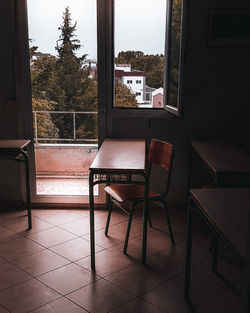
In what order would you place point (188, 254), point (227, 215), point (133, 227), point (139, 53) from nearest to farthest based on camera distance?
point (227, 215) → point (188, 254) → point (133, 227) → point (139, 53)

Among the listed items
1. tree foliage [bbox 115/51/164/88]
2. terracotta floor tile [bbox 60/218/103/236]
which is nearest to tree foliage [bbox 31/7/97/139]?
tree foliage [bbox 115/51/164/88]

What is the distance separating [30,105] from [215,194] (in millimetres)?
2402

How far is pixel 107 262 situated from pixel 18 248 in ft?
2.52

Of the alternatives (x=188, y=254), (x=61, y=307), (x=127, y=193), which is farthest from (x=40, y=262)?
(x=188, y=254)

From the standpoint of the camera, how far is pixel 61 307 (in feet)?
7.91

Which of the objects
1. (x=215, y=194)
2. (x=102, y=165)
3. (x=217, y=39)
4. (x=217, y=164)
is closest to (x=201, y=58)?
(x=217, y=39)

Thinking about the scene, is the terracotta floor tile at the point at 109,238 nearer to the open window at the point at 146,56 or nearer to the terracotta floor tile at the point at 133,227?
the terracotta floor tile at the point at 133,227

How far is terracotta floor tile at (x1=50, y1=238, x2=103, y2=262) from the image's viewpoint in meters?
3.08

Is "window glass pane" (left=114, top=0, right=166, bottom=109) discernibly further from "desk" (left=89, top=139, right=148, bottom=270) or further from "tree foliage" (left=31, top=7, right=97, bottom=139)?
"desk" (left=89, top=139, right=148, bottom=270)

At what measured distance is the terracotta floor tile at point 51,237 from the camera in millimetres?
3311

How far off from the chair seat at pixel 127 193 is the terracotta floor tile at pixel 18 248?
742mm

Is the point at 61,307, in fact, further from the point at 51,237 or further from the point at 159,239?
the point at 159,239

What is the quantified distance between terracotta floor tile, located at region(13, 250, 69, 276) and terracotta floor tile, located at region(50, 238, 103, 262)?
60 mm

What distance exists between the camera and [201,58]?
3732 mm
